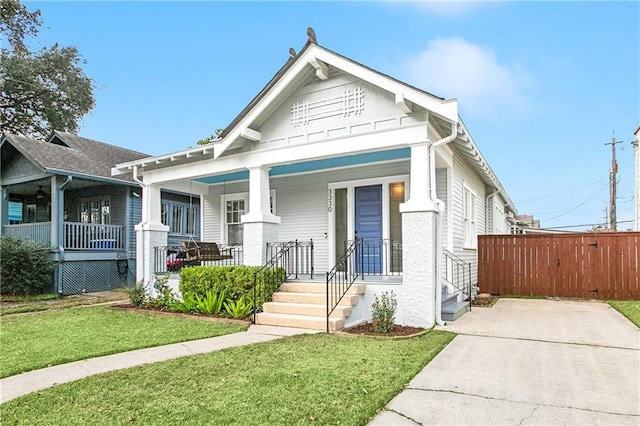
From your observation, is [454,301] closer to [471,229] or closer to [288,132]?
[471,229]

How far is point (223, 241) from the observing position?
12195 mm

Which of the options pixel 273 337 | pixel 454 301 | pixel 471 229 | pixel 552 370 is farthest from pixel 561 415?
pixel 471 229

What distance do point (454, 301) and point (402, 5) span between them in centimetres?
849

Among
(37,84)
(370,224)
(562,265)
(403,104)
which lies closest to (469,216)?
(562,265)

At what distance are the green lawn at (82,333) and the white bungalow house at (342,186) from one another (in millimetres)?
1517

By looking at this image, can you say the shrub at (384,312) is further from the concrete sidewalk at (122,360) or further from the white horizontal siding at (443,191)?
the white horizontal siding at (443,191)

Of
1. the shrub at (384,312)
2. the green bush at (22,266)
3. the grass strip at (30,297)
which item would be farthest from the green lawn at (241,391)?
the green bush at (22,266)

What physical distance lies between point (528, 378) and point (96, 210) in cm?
1636

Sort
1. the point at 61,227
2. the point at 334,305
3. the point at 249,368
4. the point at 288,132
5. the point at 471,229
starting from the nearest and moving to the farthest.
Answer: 1. the point at 249,368
2. the point at 334,305
3. the point at 288,132
4. the point at 471,229
5. the point at 61,227

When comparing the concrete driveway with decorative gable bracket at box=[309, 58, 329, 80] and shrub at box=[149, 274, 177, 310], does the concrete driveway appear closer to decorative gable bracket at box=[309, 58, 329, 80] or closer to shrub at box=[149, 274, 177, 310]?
decorative gable bracket at box=[309, 58, 329, 80]

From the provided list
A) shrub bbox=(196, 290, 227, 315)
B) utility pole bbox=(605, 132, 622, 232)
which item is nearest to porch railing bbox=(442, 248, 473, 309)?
shrub bbox=(196, 290, 227, 315)

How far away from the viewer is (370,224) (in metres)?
9.77

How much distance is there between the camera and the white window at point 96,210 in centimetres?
1591

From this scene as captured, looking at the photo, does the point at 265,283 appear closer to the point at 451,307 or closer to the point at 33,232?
the point at 451,307
